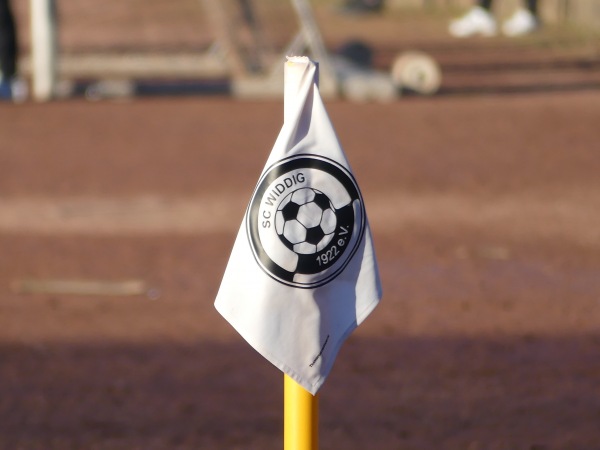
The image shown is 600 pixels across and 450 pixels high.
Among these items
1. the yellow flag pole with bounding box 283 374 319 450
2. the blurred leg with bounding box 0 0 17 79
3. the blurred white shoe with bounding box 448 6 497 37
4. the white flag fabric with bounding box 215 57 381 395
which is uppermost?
the white flag fabric with bounding box 215 57 381 395

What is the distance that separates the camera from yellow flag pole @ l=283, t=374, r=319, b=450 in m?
2.27

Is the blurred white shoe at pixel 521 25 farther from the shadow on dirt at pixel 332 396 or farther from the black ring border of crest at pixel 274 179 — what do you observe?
the black ring border of crest at pixel 274 179

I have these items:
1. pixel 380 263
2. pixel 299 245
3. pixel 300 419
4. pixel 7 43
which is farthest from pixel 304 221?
pixel 7 43

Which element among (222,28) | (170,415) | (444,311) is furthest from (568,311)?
(222,28)

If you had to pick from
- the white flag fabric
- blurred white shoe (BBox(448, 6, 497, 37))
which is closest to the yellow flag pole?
the white flag fabric

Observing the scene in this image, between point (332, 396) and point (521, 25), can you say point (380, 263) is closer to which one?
point (332, 396)

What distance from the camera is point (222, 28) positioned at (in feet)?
41.0

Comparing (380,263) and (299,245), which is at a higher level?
(299,245)

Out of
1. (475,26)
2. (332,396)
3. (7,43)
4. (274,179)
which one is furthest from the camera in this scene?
(475,26)

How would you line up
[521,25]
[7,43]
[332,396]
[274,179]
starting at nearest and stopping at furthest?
[274,179], [332,396], [7,43], [521,25]

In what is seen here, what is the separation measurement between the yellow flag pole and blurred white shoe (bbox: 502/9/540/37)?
18330 millimetres

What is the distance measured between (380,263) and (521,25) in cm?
1394

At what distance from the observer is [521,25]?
19891mm

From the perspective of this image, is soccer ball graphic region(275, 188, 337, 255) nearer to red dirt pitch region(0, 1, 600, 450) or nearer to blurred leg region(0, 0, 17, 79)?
red dirt pitch region(0, 1, 600, 450)
